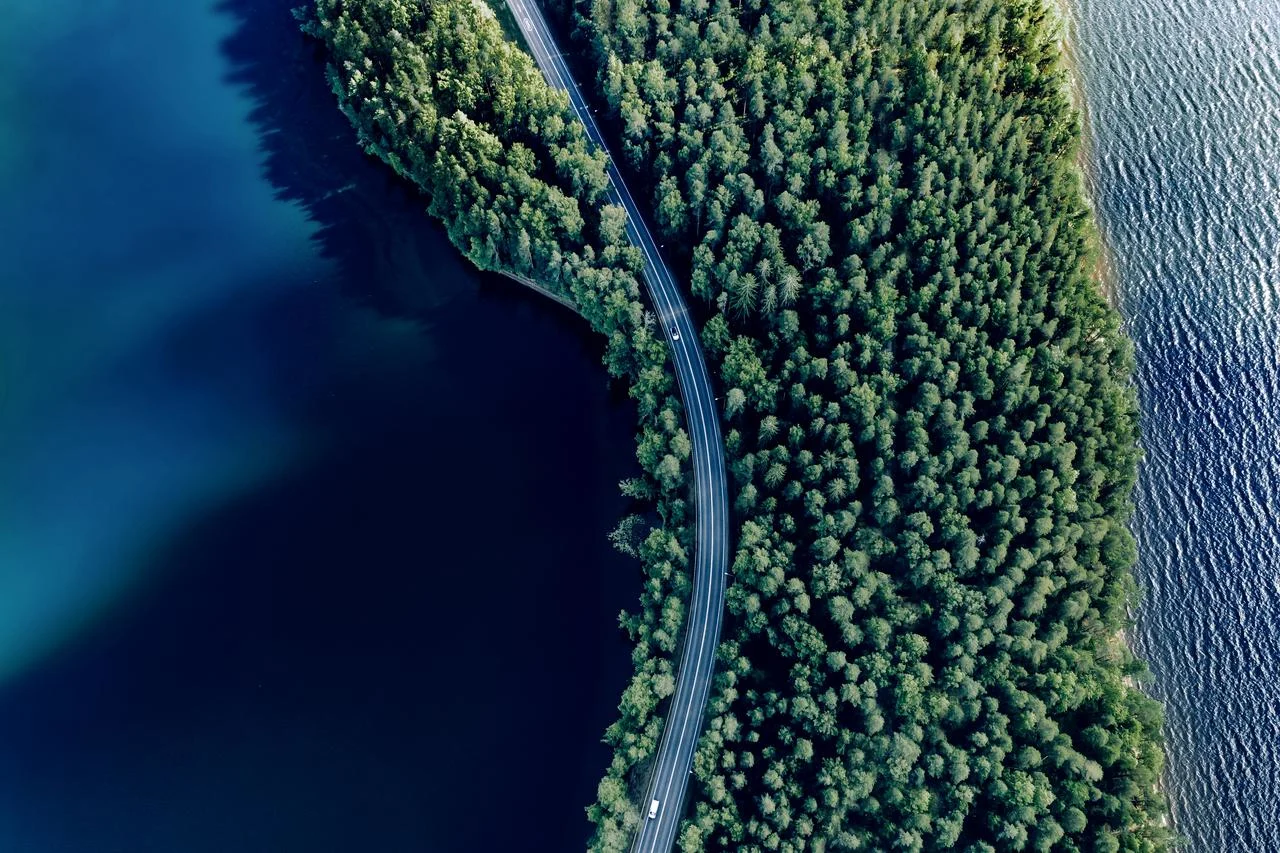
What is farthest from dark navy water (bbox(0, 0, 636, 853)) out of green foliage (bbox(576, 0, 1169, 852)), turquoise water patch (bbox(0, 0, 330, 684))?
green foliage (bbox(576, 0, 1169, 852))

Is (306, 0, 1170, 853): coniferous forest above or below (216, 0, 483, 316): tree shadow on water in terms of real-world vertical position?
below

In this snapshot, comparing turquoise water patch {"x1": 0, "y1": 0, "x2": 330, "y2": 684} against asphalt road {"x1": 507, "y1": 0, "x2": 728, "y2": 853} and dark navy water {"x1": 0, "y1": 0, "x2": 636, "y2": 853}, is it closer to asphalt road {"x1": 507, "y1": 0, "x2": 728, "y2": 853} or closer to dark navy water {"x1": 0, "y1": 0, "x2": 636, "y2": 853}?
dark navy water {"x1": 0, "y1": 0, "x2": 636, "y2": 853}

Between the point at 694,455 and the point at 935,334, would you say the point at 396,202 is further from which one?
the point at 935,334

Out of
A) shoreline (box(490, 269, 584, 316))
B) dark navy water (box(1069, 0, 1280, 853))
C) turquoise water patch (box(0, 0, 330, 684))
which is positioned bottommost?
dark navy water (box(1069, 0, 1280, 853))

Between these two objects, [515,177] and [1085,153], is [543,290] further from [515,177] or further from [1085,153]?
[1085,153]

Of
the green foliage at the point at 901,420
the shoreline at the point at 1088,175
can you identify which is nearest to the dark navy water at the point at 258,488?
the green foliage at the point at 901,420

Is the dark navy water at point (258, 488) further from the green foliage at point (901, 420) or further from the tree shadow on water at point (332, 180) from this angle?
the green foliage at point (901, 420)

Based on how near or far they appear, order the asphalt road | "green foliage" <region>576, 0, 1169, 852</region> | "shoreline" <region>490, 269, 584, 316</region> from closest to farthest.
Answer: "green foliage" <region>576, 0, 1169, 852</region>
the asphalt road
"shoreline" <region>490, 269, 584, 316</region>
